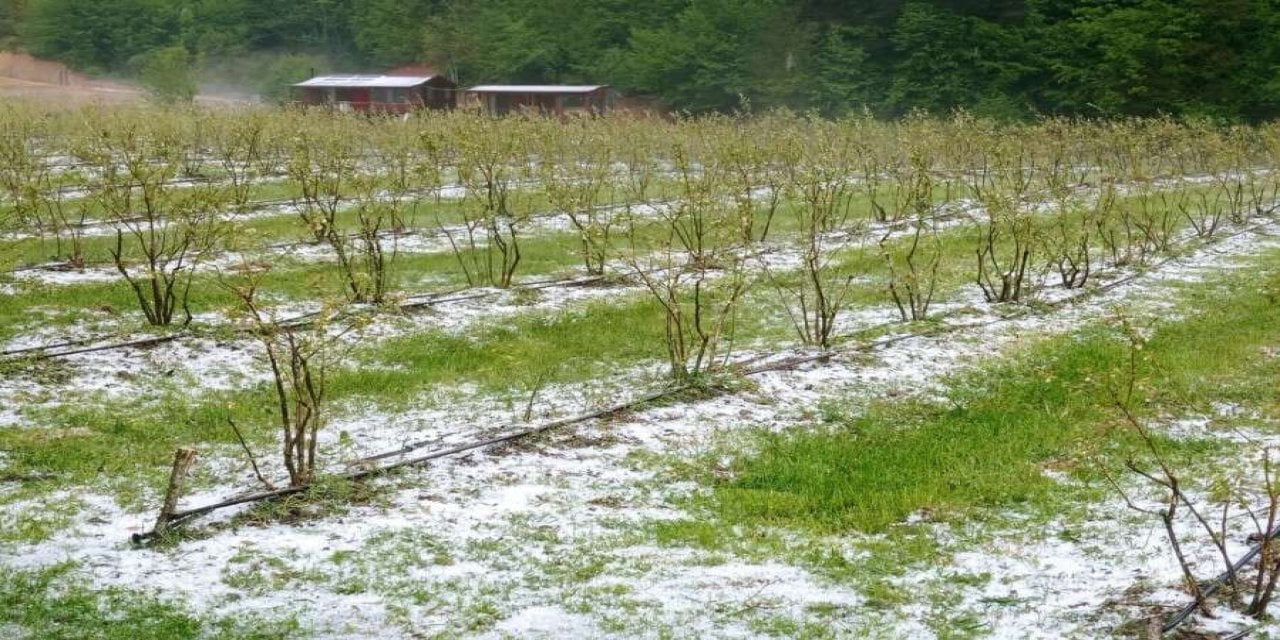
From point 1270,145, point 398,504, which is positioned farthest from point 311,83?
point 398,504

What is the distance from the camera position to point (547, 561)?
5.10m

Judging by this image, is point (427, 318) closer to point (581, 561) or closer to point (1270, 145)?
point (581, 561)

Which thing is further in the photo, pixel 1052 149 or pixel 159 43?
pixel 159 43

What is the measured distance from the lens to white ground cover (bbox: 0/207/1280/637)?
14.8 feet

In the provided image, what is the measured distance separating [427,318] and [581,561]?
16.5 feet

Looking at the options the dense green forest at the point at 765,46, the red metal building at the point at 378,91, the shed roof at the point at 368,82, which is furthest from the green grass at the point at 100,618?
the shed roof at the point at 368,82

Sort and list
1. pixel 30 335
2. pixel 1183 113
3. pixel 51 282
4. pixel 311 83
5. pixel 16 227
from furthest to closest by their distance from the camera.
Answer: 1. pixel 311 83
2. pixel 1183 113
3. pixel 16 227
4. pixel 51 282
5. pixel 30 335

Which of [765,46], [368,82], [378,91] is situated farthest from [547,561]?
[368,82]

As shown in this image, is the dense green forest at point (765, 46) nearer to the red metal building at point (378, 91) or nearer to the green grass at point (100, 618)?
the red metal building at point (378, 91)

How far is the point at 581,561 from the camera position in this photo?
201 inches

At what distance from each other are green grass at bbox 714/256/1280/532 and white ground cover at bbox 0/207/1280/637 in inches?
13.3

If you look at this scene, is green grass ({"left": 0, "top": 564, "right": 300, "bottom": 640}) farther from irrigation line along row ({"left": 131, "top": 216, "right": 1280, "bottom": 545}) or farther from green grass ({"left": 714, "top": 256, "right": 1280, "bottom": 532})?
green grass ({"left": 714, "top": 256, "right": 1280, "bottom": 532})

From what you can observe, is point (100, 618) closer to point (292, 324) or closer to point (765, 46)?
point (292, 324)

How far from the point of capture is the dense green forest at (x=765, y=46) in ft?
102
